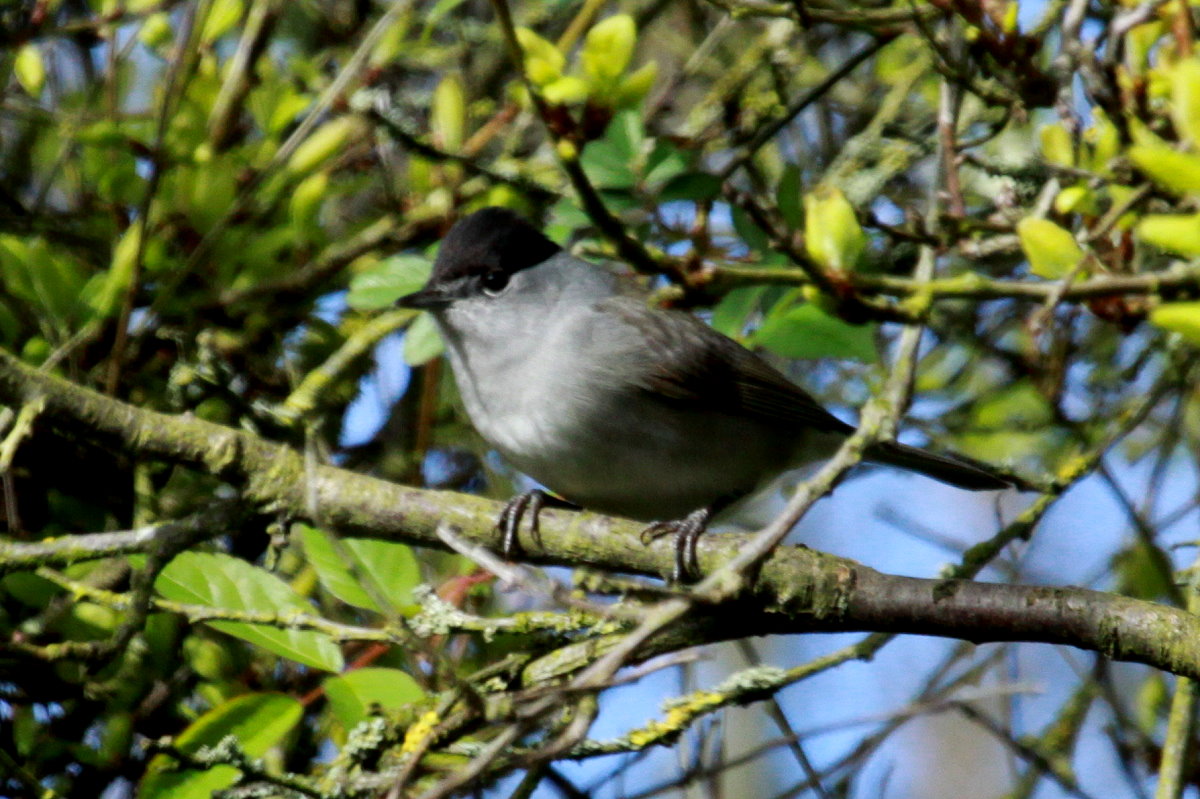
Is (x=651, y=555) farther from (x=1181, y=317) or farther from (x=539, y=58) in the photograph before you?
(x=1181, y=317)

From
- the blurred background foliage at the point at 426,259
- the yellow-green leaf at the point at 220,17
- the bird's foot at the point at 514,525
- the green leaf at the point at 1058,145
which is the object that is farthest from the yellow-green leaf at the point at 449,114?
the green leaf at the point at 1058,145

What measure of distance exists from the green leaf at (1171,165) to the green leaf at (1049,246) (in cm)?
88

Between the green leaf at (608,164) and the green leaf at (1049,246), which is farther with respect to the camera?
the green leaf at (608,164)

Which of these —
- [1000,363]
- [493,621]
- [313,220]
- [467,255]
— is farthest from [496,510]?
[1000,363]

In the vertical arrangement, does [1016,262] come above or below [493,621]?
above

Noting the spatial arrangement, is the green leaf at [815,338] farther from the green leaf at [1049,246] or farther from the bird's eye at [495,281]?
the bird's eye at [495,281]

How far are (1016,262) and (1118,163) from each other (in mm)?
1379

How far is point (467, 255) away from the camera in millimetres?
3561

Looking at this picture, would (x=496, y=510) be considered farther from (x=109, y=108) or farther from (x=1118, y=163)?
(x=109, y=108)

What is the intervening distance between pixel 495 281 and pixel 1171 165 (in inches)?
107

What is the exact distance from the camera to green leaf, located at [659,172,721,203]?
123 inches

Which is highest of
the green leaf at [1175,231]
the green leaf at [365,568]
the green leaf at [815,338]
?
the green leaf at [815,338]

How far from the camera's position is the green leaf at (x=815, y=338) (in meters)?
2.88

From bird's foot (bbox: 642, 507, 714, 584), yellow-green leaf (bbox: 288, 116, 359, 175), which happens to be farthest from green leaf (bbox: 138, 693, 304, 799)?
yellow-green leaf (bbox: 288, 116, 359, 175)
